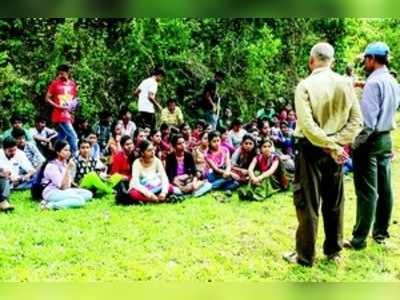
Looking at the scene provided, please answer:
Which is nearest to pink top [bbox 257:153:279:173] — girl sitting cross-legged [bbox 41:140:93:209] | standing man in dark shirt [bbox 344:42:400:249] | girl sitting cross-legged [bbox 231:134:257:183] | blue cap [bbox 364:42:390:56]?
girl sitting cross-legged [bbox 231:134:257:183]

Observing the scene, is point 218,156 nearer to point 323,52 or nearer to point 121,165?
point 121,165

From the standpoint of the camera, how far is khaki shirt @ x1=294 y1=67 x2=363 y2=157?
12.2 feet

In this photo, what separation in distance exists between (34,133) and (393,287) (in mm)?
6873

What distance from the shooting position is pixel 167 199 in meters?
6.48

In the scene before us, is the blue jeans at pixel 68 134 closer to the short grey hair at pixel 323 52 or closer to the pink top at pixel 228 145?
the pink top at pixel 228 145

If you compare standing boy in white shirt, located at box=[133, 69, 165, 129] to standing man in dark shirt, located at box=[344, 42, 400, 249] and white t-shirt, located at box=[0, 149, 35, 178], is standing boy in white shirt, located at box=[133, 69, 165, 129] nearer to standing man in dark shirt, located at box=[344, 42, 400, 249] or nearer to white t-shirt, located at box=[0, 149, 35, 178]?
white t-shirt, located at box=[0, 149, 35, 178]

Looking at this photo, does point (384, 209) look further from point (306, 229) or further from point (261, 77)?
point (261, 77)

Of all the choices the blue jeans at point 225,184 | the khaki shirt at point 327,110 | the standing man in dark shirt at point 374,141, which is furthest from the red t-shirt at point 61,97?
the khaki shirt at point 327,110

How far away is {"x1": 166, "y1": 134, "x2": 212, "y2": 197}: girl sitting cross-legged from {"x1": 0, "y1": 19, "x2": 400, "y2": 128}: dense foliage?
3.51 m

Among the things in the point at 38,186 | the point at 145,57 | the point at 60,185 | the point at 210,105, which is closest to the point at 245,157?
the point at 60,185

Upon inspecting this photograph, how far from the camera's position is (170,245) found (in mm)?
4809

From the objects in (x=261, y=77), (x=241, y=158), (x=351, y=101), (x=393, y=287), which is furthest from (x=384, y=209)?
(x=261, y=77)

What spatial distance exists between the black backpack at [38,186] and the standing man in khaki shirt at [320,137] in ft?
11.6

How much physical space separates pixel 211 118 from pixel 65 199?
4404mm
